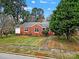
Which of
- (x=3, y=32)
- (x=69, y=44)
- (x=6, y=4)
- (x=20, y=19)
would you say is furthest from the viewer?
(x=20, y=19)

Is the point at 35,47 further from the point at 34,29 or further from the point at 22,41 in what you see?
the point at 34,29

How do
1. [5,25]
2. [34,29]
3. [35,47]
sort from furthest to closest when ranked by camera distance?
[34,29] → [5,25] → [35,47]

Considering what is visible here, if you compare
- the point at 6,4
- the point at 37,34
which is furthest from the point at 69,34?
the point at 6,4

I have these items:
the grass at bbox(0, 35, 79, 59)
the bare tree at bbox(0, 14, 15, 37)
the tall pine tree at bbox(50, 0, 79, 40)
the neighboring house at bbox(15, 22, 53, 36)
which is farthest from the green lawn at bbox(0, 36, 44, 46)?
the neighboring house at bbox(15, 22, 53, 36)

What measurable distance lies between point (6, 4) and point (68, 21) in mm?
34238

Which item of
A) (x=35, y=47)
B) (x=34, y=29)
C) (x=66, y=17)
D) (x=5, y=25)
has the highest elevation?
(x=66, y=17)

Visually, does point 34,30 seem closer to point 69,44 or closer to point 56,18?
point 56,18

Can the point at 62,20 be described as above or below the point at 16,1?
below

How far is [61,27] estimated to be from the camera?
165 feet

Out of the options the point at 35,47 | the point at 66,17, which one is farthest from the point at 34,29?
the point at 35,47

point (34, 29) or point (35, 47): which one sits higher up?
point (34, 29)

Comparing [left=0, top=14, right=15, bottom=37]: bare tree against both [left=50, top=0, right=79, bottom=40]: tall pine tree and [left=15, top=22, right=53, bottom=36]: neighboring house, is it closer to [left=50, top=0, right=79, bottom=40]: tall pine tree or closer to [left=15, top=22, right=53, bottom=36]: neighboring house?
[left=15, top=22, right=53, bottom=36]: neighboring house

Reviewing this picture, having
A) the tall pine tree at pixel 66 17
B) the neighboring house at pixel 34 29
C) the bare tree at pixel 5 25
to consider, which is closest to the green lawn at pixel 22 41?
the tall pine tree at pixel 66 17

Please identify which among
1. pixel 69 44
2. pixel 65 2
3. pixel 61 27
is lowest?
pixel 69 44
